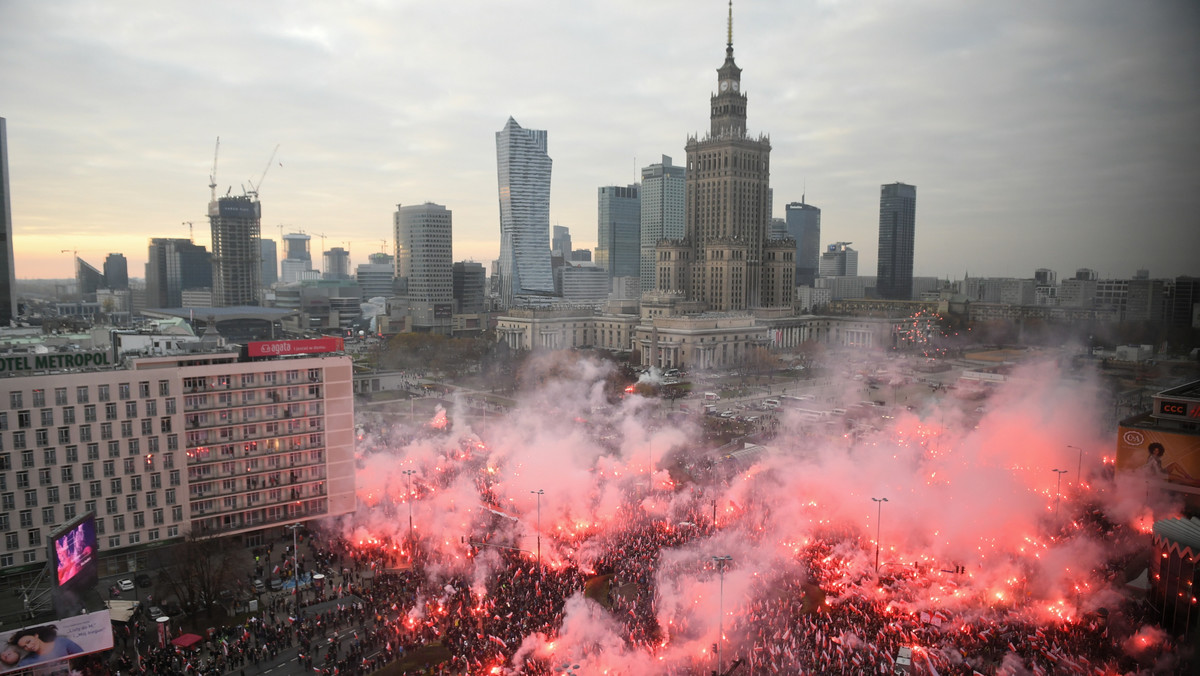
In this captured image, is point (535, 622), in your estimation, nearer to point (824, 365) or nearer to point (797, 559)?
point (797, 559)

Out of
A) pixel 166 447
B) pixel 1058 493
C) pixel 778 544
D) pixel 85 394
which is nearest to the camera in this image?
pixel 85 394

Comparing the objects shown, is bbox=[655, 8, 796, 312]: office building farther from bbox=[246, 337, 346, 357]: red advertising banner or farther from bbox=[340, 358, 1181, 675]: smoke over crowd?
bbox=[246, 337, 346, 357]: red advertising banner

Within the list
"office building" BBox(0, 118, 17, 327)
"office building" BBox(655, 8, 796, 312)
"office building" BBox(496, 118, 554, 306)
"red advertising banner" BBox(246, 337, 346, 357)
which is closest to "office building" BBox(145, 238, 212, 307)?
"office building" BBox(496, 118, 554, 306)

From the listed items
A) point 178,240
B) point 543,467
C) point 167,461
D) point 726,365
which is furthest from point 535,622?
point 178,240

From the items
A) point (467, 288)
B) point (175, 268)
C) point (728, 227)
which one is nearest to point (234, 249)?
point (175, 268)

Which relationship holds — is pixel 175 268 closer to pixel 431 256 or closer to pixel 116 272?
pixel 116 272

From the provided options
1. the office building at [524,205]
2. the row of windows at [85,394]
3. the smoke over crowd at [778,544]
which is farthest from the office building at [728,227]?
the row of windows at [85,394]
